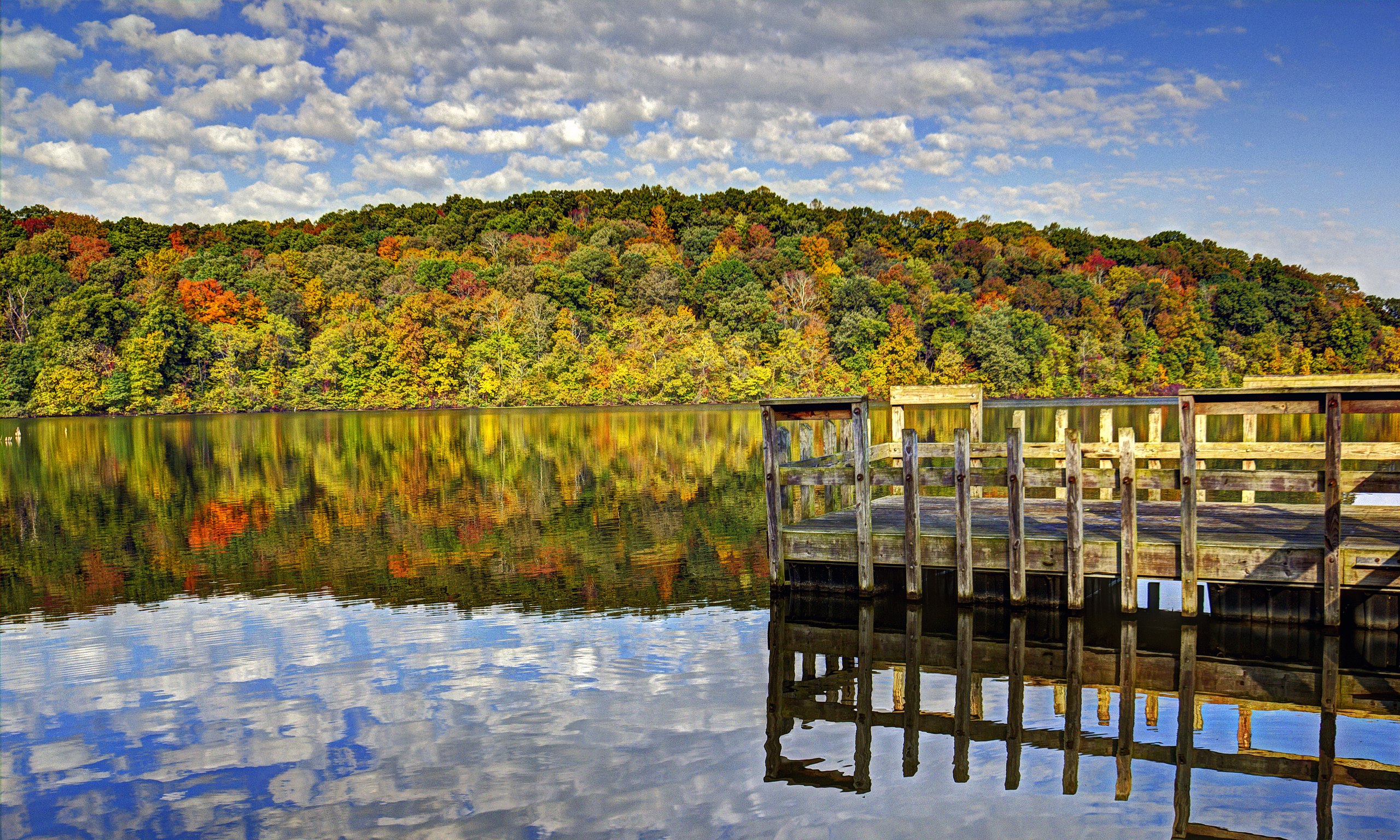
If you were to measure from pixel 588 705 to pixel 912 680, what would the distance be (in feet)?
13.1

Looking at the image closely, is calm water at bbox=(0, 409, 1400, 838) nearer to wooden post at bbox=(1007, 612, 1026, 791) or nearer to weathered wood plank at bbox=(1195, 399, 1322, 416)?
wooden post at bbox=(1007, 612, 1026, 791)

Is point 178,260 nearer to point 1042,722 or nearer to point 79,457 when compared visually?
point 79,457

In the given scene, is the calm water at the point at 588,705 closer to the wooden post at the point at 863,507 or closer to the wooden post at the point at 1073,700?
the wooden post at the point at 1073,700

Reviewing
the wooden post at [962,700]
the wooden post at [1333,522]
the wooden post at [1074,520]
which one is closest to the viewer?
the wooden post at [962,700]

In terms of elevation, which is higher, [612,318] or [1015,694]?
[612,318]

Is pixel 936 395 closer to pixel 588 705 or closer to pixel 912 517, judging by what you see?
pixel 912 517

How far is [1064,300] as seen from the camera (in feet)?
378

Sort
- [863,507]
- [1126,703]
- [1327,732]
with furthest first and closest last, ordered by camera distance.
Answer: [863,507], [1126,703], [1327,732]

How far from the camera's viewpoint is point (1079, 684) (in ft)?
40.5

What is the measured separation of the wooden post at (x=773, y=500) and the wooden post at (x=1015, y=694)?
3.66 metres

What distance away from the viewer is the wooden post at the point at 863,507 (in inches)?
604

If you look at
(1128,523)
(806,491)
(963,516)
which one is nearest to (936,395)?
(806,491)

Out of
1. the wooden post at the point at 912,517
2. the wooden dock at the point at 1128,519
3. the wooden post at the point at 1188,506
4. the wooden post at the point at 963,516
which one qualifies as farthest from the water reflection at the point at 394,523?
the wooden post at the point at 1188,506

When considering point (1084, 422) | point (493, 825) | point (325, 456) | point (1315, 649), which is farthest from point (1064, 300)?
point (493, 825)
